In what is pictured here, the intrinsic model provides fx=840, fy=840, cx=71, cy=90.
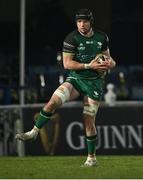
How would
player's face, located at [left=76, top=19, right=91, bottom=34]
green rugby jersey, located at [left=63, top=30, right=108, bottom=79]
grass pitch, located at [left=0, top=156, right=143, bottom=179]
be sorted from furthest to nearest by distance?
green rugby jersey, located at [left=63, top=30, right=108, bottom=79] < player's face, located at [left=76, top=19, right=91, bottom=34] < grass pitch, located at [left=0, top=156, right=143, bottom=179]

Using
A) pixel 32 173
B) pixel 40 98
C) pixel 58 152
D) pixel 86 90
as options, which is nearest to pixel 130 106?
pixel 58 152

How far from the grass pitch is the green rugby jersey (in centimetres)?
117

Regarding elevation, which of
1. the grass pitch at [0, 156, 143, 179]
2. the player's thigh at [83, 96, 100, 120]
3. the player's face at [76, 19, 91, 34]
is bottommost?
the grass pitch at [0, 156, 143, 179]

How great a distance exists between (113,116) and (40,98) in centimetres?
372

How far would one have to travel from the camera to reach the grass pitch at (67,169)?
9.30 meters

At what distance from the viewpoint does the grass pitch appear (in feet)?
30.5

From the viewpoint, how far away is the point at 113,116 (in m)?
15.5

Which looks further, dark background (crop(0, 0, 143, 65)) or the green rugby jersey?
dark background (crop(0, 0, 143, 65))

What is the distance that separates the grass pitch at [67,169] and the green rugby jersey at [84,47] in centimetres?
117

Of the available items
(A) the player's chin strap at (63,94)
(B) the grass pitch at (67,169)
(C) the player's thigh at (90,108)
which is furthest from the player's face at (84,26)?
(B) the grass pitch at (67,169)

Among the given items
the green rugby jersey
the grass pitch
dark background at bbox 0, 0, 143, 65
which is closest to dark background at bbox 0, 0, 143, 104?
dark background at bbox 0, 0, 143, 65

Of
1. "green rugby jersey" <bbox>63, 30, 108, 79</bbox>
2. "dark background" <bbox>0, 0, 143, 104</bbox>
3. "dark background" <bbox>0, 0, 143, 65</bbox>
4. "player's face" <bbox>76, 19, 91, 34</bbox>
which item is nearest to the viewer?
"player's face" <bbox>76, 19, 91, 34</bbox>

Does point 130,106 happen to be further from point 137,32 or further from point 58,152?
point 137,32

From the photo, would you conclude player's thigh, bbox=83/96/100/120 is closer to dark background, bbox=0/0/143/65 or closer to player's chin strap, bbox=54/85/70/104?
player's chin strap, bbox=54/85/70/104
